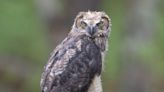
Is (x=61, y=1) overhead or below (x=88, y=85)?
overhead

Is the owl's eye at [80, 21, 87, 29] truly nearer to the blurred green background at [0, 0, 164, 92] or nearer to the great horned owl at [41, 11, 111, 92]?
the great horned owl at [41, 11, 111, 92]

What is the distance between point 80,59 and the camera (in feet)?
31.1

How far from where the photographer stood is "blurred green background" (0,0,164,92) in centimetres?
1850
